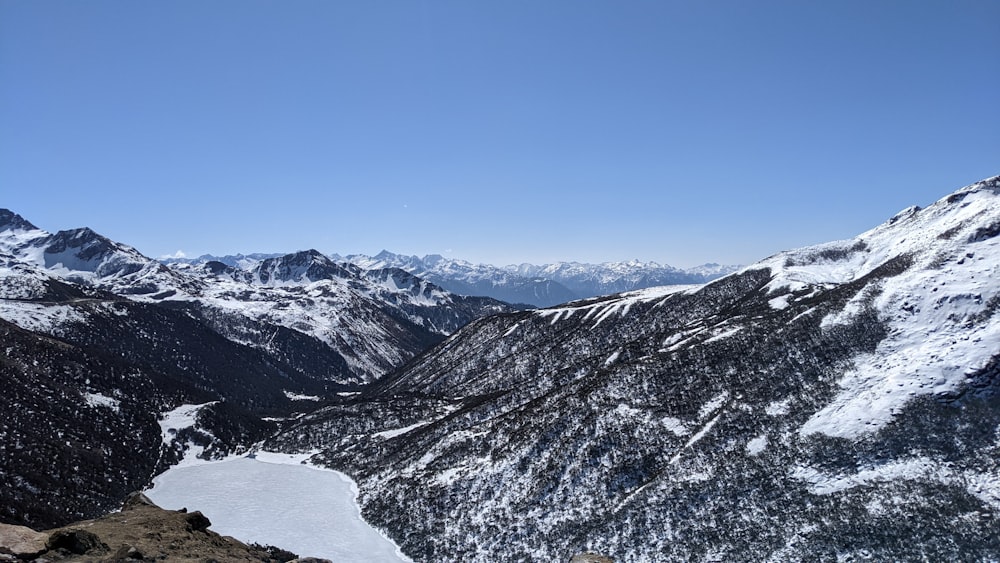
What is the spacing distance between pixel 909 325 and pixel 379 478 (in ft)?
287

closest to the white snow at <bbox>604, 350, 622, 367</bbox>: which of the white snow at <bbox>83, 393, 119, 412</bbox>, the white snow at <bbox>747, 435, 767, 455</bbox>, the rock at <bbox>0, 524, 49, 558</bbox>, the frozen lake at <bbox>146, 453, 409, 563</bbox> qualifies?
the white snow at <bbox>747, 435, 767, 455</bbox>

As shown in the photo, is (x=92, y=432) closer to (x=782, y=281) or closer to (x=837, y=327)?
(x=837, y=327)

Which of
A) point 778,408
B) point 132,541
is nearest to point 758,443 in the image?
point 778,408

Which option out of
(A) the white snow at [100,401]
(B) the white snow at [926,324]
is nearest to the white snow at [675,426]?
(B) the white snow at [926,324]

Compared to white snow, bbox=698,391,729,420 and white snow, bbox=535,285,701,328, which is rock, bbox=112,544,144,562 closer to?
white snow, bbox=698,391,729,420

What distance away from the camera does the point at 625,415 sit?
7462 centimetres

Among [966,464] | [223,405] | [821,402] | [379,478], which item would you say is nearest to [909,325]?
[821,402]

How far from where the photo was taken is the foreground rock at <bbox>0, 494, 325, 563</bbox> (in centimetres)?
2694

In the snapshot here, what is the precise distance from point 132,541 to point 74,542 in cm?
515

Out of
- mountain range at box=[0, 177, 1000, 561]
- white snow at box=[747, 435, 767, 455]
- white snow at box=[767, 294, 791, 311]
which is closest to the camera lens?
mountain range at box=[0, 177, 1000, 561]

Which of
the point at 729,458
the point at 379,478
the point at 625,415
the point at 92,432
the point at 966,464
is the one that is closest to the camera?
the point at 966,464

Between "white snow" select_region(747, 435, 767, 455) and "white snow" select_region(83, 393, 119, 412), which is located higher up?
"white snow" select_region(83, 393, 119, 412)

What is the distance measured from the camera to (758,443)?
62375mm

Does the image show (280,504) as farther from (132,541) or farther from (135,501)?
(132,541)
